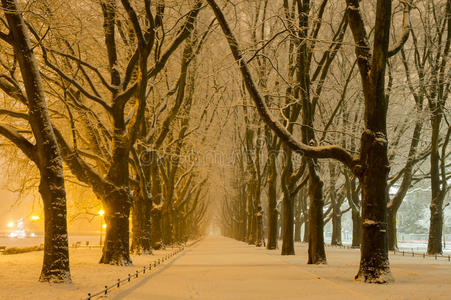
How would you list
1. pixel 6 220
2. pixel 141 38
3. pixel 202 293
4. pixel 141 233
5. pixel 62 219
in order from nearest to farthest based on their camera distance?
1. pixel 202 293
2. pixel 62 219
3. pixel 141 38
4. pixel 141 233
5. pixel 6 220

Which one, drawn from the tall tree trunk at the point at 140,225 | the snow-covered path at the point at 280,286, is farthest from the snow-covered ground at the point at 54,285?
the tall tree trunk at the point at 140,225

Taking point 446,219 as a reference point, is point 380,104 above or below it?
above

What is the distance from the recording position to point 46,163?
11547mm

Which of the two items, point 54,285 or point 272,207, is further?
point 272,207

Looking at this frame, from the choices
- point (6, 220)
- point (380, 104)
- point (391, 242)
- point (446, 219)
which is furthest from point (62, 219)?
point (6, 220)

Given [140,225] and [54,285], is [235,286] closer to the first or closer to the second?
[54,285]

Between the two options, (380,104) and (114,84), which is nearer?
(380,104)

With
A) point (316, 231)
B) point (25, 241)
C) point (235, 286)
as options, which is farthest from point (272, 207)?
point (25, 241)

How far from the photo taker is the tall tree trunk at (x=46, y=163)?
439 inches

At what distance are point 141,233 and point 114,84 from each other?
10014 millimetres

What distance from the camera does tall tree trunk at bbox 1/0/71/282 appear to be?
11141 millimetres

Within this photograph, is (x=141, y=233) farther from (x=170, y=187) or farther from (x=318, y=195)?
(x=318, y=195)

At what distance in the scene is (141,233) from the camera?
24.8 m

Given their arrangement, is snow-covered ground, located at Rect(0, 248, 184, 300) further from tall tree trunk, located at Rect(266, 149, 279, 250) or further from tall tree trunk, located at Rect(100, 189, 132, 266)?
tall tree trunk, located at Rect(266, 149, 279, 250)
